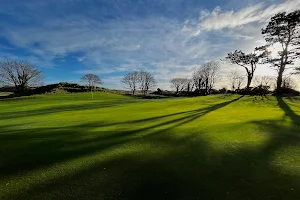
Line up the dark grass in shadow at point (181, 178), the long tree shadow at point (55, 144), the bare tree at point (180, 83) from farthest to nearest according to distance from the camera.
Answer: the bare tree at point (180, 83), the long tree shadow at point (55, 144), the dark grass in shadow at point (181, 178)

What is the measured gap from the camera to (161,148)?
21.1 ft

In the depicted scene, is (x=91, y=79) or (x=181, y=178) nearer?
(x=181, y=178)

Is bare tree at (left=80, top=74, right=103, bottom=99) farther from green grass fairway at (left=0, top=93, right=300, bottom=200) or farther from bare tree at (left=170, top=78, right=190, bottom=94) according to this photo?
green grass fairway at (left=0, top=93, right=300, bottom=200)

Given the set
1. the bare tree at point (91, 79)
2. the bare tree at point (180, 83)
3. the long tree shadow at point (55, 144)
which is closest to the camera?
the long tree shadow at point (55, 144)

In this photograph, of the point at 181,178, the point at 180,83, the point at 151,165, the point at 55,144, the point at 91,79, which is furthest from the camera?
the point at 180,83

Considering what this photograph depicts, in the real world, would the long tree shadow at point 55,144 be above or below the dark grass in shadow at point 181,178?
above

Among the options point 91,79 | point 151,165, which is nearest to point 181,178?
point 151,165

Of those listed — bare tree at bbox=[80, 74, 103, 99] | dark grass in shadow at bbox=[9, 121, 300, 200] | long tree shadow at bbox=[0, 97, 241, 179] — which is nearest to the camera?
dark grass in shadow at bbox=[9, 121, 300, 200]

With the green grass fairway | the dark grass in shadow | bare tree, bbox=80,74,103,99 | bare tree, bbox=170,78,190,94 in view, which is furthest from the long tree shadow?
bare tree, bbox=170,78,190,94

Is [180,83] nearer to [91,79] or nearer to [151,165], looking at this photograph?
A: [91,79]

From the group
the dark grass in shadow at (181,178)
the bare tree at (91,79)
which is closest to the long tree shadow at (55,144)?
the dark grass in shadow at (181,178)

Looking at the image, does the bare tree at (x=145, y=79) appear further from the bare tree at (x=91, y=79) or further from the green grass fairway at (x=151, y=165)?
the green grass fairway at (x=151, y=165)

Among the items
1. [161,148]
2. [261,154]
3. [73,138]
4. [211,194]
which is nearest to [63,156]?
[73,138]

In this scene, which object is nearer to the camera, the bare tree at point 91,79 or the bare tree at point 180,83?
the bare tree at point 91,79
